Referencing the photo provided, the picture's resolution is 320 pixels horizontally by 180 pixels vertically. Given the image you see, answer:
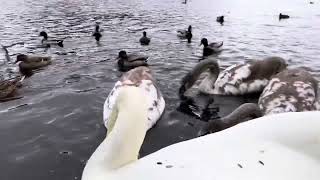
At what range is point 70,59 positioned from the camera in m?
18.9

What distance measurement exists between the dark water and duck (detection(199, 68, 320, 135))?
2.93 ft

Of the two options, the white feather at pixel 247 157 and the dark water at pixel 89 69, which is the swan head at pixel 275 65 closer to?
the dark water at pixel 89 69

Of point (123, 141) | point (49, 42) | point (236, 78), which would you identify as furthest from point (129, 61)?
point (123, 141)

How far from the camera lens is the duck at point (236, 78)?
13.0m

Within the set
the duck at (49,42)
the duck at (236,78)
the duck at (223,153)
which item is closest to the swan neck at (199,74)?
the duck at (236,78)

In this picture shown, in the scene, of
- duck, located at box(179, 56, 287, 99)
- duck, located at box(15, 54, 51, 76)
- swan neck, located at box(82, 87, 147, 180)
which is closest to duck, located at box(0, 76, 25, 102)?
duck, located at box(15, 54, 51, 76)

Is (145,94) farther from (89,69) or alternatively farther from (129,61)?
(129,61)

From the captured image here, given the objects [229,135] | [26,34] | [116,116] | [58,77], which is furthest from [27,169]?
[26,34]

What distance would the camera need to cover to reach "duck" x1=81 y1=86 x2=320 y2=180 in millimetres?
4230

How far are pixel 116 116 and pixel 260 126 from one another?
1.52 m

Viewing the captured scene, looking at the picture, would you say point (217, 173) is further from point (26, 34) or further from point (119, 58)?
point (26, 34)

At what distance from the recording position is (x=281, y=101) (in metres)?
10.5

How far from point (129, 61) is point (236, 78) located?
5415mm

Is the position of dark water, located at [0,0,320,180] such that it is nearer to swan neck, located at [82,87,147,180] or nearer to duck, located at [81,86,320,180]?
swan neck, located at [82,87,147,180]
